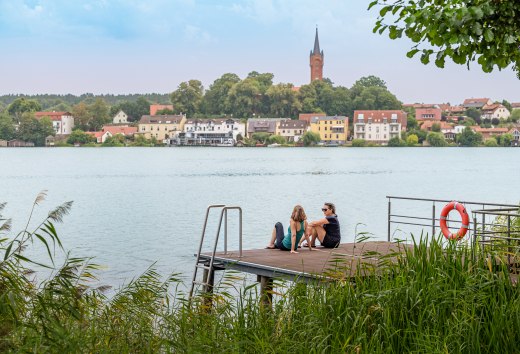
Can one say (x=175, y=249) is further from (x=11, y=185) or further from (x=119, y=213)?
(x=11, y=185)

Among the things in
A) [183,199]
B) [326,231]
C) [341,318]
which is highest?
[326,231]

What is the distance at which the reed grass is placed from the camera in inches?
308

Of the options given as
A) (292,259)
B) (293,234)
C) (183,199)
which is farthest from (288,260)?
(183,199)

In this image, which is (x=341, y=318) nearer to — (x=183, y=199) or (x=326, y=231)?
(x=326, y=231)

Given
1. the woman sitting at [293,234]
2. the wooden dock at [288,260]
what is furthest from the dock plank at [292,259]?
the woman sitting at [293,234]

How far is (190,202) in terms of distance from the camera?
64438 mm

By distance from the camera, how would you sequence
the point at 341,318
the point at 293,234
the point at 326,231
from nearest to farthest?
the point at 341,318, the point at 293,234, the point at 326,231

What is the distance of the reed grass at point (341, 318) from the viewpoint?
7820mm

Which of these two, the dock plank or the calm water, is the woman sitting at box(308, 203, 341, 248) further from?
the calm water

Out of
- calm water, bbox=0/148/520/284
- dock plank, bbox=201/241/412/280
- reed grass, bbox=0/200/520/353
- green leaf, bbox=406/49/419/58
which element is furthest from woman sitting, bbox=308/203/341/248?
green leaf, bbox=406/49/419/58

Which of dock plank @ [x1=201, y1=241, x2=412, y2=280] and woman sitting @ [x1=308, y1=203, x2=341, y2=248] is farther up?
woman sitting @ [x1=308, y1=203, x2=341, y2=248]

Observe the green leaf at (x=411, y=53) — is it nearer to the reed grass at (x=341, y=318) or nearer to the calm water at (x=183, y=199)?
the reed grass at (x=341, y=318)

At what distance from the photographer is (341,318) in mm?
8703

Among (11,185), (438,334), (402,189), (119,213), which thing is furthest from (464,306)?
(11,185)
